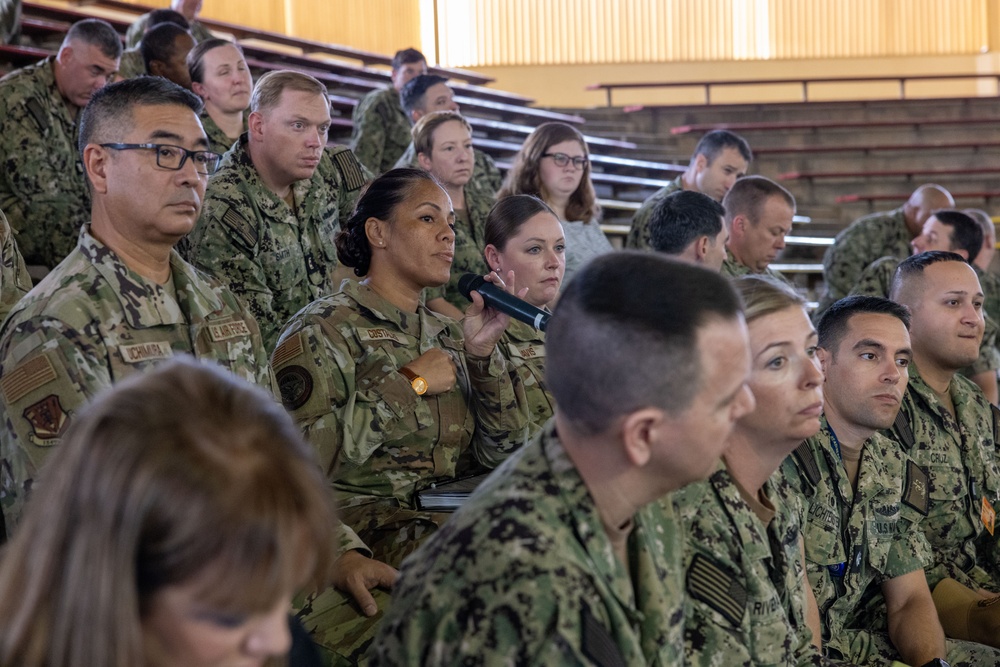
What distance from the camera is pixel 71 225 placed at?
4020mm

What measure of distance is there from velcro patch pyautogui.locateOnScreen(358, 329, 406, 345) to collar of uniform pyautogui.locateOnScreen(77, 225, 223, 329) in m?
0.46

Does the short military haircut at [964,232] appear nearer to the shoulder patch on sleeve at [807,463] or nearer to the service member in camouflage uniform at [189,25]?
the shoulder patch on sleeve at [807,463]

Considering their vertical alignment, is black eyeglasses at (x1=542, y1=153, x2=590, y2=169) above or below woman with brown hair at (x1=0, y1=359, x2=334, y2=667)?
above

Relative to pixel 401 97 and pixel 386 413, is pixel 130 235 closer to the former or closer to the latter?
pixel 386 413

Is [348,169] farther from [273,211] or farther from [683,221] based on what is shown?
[683,221]

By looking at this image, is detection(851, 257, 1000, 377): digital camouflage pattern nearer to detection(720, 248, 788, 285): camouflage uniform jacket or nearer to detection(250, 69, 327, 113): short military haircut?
detection(720, 248, 788, 285): camouflage uniform jacket

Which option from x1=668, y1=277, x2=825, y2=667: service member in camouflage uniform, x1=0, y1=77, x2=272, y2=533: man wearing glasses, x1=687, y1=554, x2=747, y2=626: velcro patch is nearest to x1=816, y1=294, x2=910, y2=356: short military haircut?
x1=668, y1=277, x2=825, y2=667: service member in camouflage uniform

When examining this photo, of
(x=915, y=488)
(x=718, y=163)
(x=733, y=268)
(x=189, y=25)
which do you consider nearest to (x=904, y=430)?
(x=915, y=488)

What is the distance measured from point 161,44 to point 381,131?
3.89 ft

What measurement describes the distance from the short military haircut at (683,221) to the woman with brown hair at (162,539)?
3.00 meters

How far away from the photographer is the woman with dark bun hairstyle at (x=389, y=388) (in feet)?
7.18

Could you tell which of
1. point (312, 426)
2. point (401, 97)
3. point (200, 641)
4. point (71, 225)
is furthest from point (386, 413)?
point (401, 97)

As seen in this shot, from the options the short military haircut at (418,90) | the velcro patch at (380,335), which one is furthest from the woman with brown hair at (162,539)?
the short military haircut at (418,90)

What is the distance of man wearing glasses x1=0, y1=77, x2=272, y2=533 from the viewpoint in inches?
69.3
